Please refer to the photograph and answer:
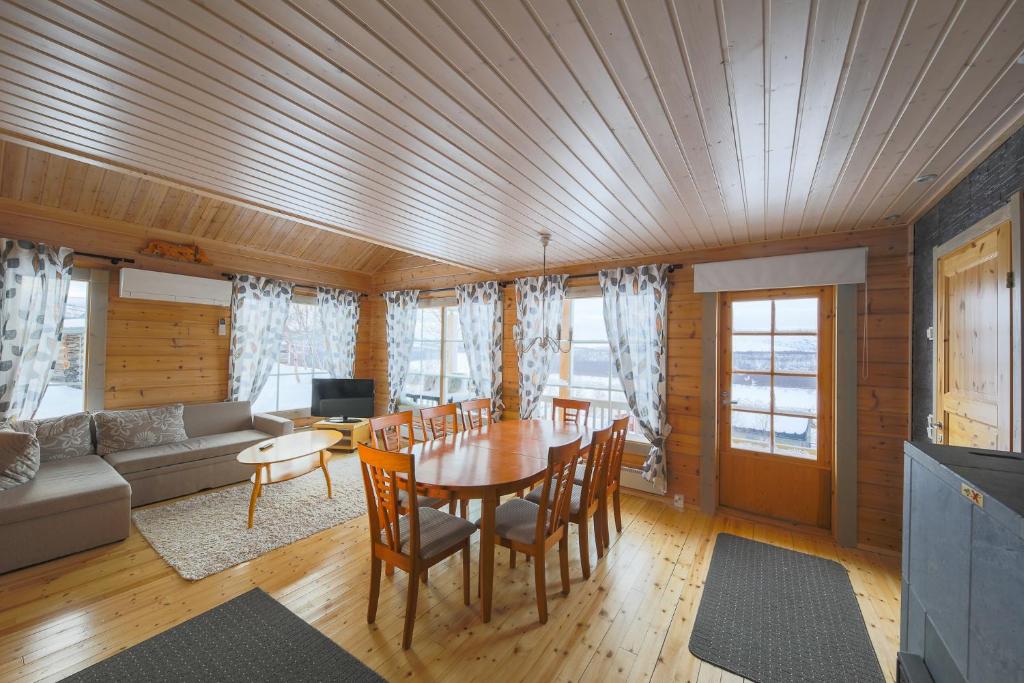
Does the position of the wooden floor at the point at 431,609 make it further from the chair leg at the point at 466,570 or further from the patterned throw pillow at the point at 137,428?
the patterned throw pillow at the point at 137,428

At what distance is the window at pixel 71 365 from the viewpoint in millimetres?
3578

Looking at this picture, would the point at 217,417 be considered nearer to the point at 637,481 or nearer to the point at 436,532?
the point at 436,532

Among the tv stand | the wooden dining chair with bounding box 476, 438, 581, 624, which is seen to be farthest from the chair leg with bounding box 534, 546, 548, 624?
the tv stand

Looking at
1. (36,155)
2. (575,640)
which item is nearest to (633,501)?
(575,640)

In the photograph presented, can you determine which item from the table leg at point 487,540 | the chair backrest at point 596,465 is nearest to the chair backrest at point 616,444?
the chair backrest at point 596,465

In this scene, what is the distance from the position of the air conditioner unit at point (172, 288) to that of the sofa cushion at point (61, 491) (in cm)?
162

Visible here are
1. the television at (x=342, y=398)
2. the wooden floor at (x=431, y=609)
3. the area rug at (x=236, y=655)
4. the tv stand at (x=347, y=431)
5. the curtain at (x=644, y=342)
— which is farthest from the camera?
the television at (x=342, y=398)

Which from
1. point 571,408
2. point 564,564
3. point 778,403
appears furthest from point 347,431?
point 778,403

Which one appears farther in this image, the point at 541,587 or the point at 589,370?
the point at 589,370

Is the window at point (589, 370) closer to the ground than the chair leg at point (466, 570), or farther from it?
farther from it

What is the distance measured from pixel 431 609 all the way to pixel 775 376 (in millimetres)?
3197

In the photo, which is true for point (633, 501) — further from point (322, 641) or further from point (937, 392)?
point (322, 641)

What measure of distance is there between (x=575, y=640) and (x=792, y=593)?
1.44 meters

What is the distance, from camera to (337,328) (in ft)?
18.5
